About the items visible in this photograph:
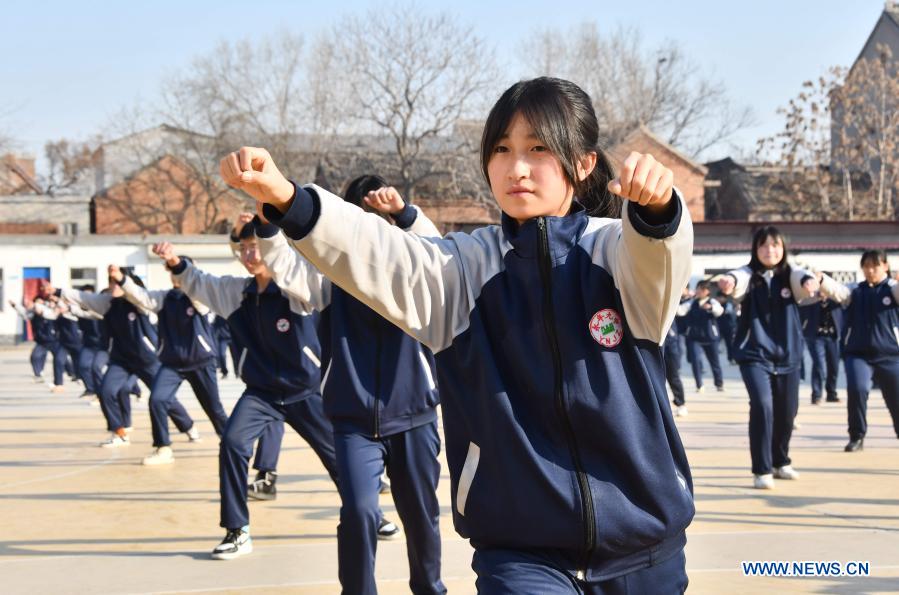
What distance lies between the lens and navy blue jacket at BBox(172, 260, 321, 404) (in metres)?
7.07

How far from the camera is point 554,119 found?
2816mm

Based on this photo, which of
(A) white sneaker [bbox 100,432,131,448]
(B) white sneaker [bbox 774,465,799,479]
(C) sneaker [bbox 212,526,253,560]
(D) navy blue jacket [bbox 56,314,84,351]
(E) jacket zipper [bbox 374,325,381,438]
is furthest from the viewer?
(D) navy blue jacket [bbox 56,314,84,351]

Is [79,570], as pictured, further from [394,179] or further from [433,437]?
[394,179]

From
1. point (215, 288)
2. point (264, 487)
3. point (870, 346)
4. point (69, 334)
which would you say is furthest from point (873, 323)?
point (69, 334)

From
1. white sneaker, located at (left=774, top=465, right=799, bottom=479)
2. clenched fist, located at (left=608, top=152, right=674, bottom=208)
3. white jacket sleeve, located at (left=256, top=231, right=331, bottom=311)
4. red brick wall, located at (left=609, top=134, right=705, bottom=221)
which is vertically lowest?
white sneaker, located at (left=774, top=465, right=799, bottom=479)

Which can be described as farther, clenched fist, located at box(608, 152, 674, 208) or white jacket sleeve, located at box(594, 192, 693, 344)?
white jacket sleeve, located at box(594, 192, 693, 344)

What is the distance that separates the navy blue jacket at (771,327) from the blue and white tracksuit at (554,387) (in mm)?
6136

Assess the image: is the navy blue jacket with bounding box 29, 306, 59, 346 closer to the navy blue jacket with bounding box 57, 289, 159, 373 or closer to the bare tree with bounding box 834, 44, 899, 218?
the navy blue jacket with bounding box 57, 289, 159, 373

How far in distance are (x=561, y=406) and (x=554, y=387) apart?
0.16 feet

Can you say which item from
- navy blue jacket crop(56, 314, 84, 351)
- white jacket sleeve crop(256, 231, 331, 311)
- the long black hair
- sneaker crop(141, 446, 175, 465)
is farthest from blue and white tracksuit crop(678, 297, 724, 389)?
the long black hair

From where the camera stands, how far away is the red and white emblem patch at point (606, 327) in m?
2.73

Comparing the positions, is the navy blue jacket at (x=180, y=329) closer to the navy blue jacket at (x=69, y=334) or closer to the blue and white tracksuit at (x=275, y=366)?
the blue and white tracksuit at (x=275, y=366)

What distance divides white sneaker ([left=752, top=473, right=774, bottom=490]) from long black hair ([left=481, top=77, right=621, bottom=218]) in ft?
20.5

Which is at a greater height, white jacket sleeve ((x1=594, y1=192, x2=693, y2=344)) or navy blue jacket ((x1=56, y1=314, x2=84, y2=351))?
white jacket sleeve ((x1=594, y1=192, x2=693, y2=344))
